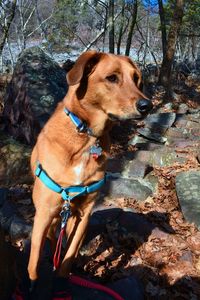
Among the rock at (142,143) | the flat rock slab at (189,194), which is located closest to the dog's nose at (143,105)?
the flat rock slab at (189,194)

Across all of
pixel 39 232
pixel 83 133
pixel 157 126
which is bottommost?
pixel 157 126

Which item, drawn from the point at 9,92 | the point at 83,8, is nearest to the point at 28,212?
the point at 9,92

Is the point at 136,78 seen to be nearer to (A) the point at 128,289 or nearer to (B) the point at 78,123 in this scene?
(B) the point at 78,123

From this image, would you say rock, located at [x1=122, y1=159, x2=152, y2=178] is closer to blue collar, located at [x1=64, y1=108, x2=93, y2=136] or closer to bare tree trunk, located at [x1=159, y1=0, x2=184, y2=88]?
blue collar, located at [x1=64, y1=108, x2=93, y2=136]

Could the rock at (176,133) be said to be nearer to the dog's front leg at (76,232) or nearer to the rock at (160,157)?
the rock at (160,157)

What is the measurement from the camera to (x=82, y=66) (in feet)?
9.17

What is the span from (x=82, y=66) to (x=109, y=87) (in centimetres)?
27

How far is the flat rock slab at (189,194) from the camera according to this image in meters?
5.18

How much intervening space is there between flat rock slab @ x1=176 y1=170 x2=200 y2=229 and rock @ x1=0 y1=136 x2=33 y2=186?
2306mm

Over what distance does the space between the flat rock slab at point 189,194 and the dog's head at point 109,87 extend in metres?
2.71

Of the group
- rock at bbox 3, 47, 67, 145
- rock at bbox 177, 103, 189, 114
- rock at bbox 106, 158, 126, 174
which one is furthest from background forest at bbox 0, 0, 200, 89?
rock at bbox 106, 158, 126, 174

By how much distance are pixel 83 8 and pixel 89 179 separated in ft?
71.5

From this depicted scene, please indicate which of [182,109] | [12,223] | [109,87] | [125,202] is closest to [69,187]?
[109,87]

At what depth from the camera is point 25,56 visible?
7711mm
